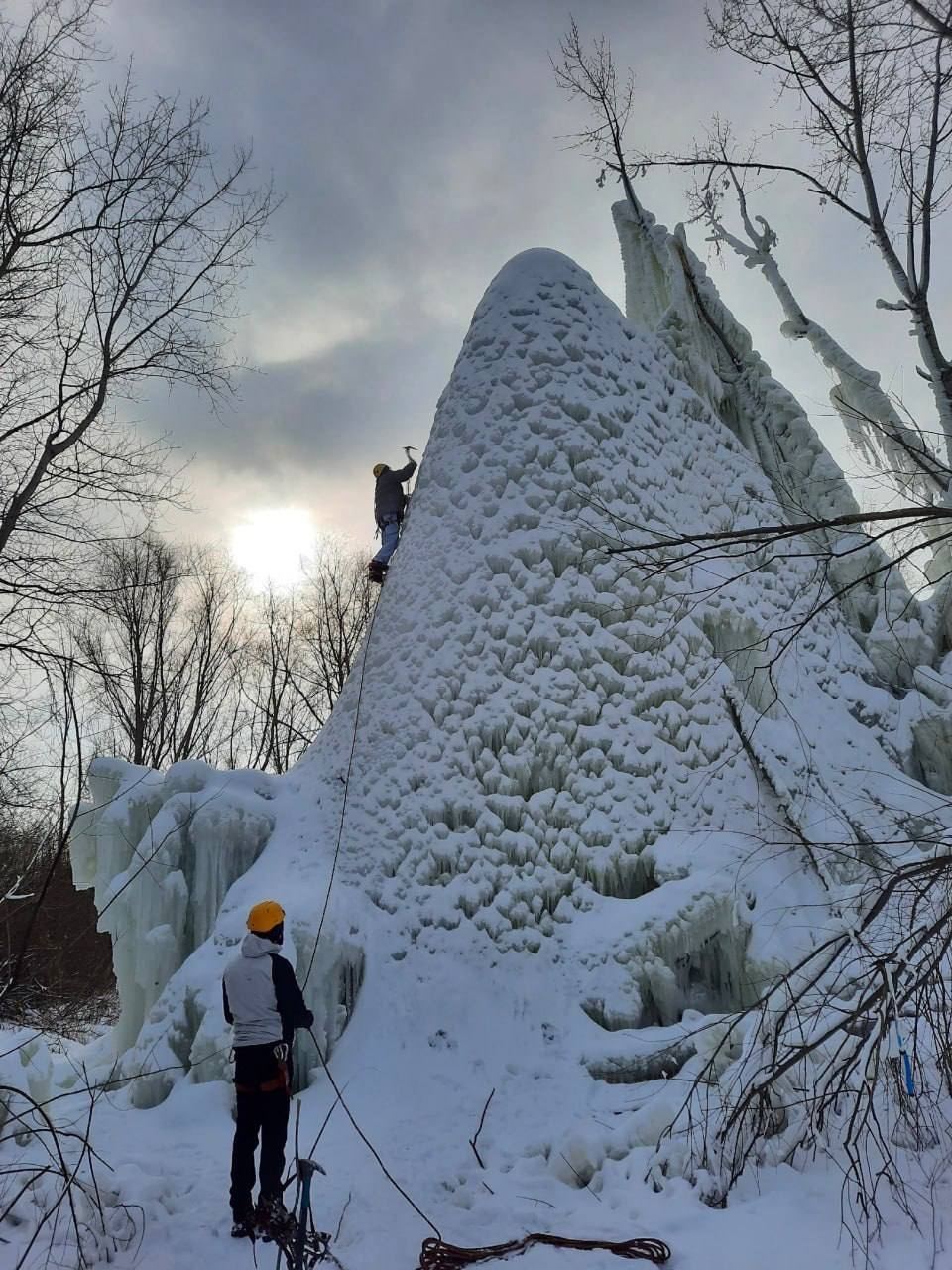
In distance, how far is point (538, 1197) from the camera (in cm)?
370

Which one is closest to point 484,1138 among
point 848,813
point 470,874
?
point 470,874

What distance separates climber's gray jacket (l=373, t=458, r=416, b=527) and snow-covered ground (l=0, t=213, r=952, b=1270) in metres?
1.04

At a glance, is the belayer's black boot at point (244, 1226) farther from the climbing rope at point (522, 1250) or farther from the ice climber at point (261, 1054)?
the climbing rope at point (522, 1250)

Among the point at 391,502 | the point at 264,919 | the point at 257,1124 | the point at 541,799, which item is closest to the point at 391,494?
the point at 391,502

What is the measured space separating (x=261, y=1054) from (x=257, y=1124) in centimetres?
28

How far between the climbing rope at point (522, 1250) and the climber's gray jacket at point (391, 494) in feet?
20.0

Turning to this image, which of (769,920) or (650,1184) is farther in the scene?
(769,920)

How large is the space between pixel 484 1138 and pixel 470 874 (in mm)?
1630

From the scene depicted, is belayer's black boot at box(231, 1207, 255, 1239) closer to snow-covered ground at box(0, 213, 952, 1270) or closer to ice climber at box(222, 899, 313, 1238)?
ice climber at box(222, 899, 313, 1238)

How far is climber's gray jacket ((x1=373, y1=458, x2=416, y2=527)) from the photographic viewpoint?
26.1 feet

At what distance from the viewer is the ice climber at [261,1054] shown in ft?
11.1

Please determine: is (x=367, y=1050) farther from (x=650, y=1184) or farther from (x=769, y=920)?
(x=769, y=920)

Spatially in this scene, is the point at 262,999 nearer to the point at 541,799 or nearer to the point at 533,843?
the point at 533,843

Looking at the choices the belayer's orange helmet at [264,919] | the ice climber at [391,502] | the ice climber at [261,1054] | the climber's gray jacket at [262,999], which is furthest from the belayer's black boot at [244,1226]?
the ice climber at [391,502]
